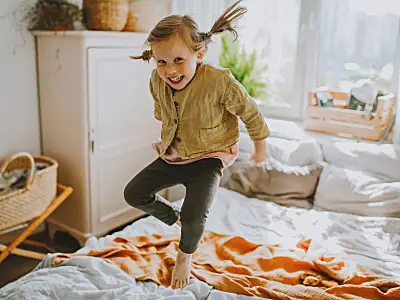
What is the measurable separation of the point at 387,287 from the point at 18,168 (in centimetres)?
211

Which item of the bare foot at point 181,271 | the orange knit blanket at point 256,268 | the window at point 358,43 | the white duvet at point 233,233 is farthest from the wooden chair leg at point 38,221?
the window at point 358,43

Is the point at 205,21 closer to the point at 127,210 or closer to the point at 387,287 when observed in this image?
the point at 127,210

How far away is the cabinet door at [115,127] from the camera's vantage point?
283 cm

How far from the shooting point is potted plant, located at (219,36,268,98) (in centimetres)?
332

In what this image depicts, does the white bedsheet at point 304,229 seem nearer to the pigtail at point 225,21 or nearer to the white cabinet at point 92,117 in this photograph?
the white cabinet at point 92,117

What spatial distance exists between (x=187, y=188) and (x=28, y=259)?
5.92 ft

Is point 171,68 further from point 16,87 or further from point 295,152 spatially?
point 16,87

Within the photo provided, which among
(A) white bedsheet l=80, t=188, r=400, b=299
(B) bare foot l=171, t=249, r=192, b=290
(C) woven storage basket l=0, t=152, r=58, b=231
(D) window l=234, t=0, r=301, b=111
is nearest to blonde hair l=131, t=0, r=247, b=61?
(B) bare foot l=171, t=249, r=192, b=290

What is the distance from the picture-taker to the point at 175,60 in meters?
1.37

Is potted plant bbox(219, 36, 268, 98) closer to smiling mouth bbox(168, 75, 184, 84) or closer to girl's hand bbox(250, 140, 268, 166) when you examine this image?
→ girl's hand bbox(250, 140, 268, 166)

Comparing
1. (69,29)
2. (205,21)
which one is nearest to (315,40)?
(205,21)

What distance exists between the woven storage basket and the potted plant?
55.6 inches

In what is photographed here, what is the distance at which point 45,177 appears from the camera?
2.62m

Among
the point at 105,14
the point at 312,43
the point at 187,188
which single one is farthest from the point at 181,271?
the point at 312,43
